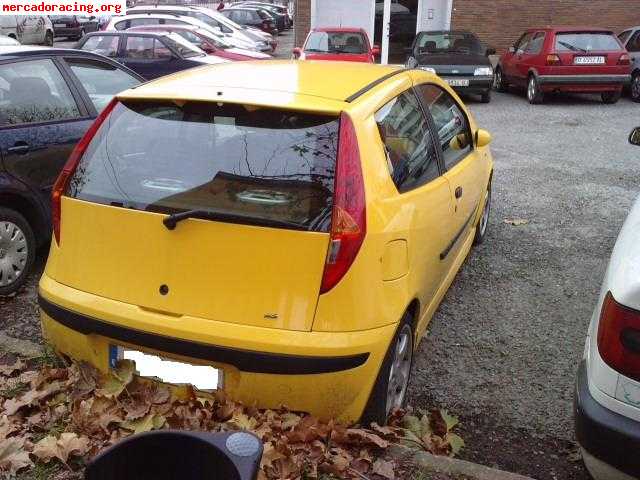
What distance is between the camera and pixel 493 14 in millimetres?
19922

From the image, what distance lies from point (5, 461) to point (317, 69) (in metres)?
2.31

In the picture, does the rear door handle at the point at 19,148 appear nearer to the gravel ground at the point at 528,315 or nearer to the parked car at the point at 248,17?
the gravel ground at the point at 528,315

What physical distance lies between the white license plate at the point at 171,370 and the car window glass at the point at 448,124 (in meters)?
1.87

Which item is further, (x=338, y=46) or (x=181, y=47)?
(x=338, y=46)

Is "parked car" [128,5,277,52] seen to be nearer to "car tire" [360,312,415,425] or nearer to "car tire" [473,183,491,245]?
"car tire" [473,183,491,245]

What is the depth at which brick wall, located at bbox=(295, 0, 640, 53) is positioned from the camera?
1961cm

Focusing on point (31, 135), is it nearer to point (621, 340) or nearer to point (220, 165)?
point (220, 165)

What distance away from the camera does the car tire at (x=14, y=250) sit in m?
4.27

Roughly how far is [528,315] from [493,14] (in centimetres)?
1768

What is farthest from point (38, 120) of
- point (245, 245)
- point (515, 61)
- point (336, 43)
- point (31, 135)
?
point (515, 61)

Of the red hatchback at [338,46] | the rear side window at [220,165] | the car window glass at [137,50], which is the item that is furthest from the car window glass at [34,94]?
the red hatchback at [338,46]

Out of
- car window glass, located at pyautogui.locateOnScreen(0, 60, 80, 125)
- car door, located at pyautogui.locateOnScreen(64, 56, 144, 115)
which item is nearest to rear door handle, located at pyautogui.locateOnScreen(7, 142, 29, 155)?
car window glass, located at pyautogui.locateOnScreen(0, 60, 80, 125)

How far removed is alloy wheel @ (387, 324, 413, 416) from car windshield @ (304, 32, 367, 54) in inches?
475

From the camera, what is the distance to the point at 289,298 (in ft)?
8.17
